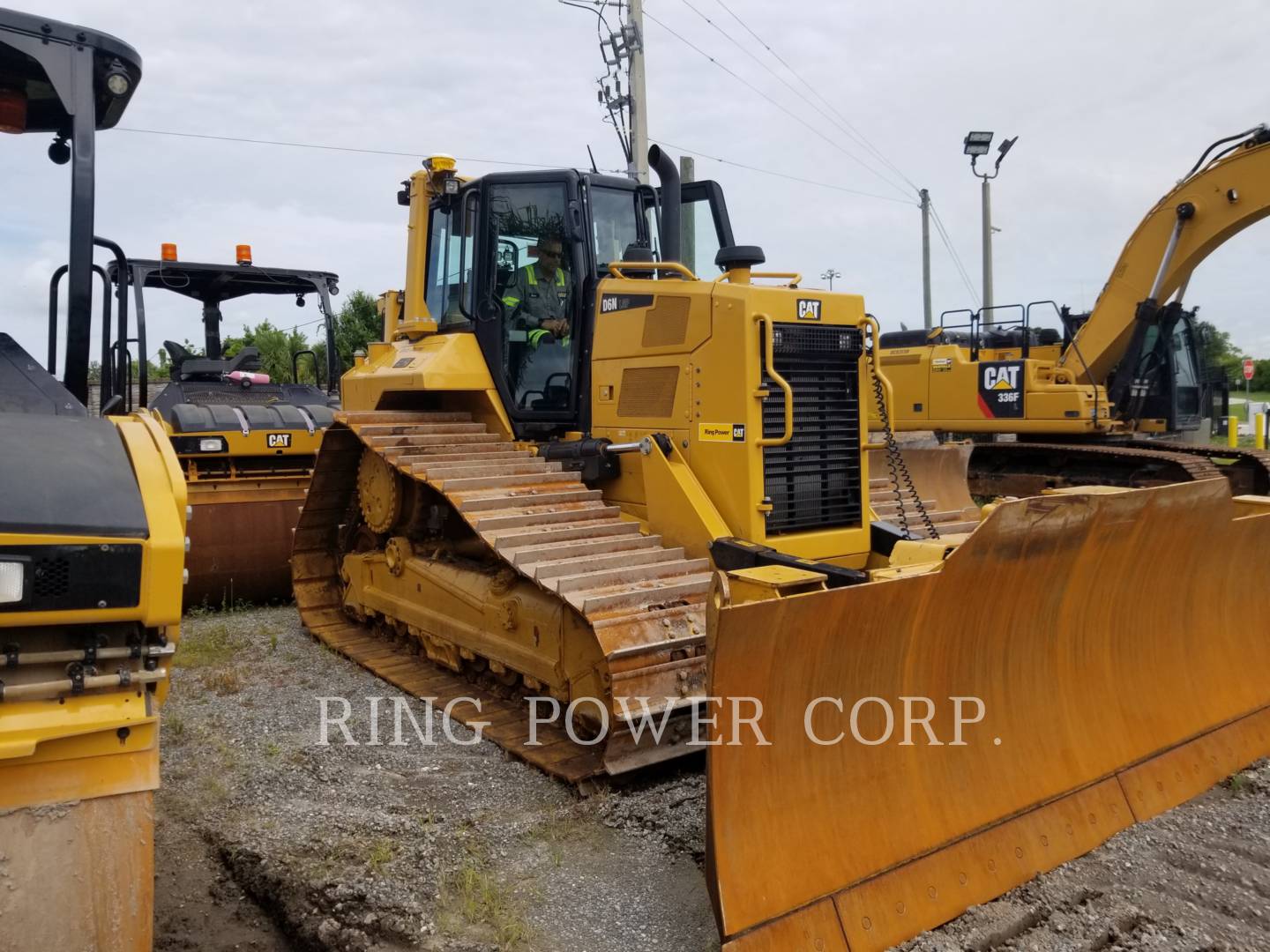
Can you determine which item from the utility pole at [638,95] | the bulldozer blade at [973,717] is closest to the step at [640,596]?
the bulldozer blade at [973,717]

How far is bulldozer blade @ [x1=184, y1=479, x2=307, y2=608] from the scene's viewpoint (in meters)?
7.32

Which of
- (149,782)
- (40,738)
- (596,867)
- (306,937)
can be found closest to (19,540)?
(40,738)

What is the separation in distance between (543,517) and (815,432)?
1473 millimetres

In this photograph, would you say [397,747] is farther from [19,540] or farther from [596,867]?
[19,540]

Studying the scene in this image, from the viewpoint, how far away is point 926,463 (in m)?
6.52

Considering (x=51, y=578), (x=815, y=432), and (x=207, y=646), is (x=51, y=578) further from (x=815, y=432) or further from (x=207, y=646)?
(x=207, y=646)

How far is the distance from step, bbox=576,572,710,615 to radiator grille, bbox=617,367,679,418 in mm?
1085

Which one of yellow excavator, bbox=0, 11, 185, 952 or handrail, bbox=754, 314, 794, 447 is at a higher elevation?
handrail, bbox=754, 314, 794, 447

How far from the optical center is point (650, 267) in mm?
5336

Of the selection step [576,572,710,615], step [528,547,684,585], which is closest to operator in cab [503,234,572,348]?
step [528,547,684,585]

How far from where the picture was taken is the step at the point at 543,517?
4719 mm

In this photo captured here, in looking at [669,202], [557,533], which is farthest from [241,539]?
[669,202]

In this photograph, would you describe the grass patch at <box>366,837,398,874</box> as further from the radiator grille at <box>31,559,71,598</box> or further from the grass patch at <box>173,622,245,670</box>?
the grass patch at <box>173,622,245,670</box>

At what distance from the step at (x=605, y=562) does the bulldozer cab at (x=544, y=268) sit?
1.35 m
